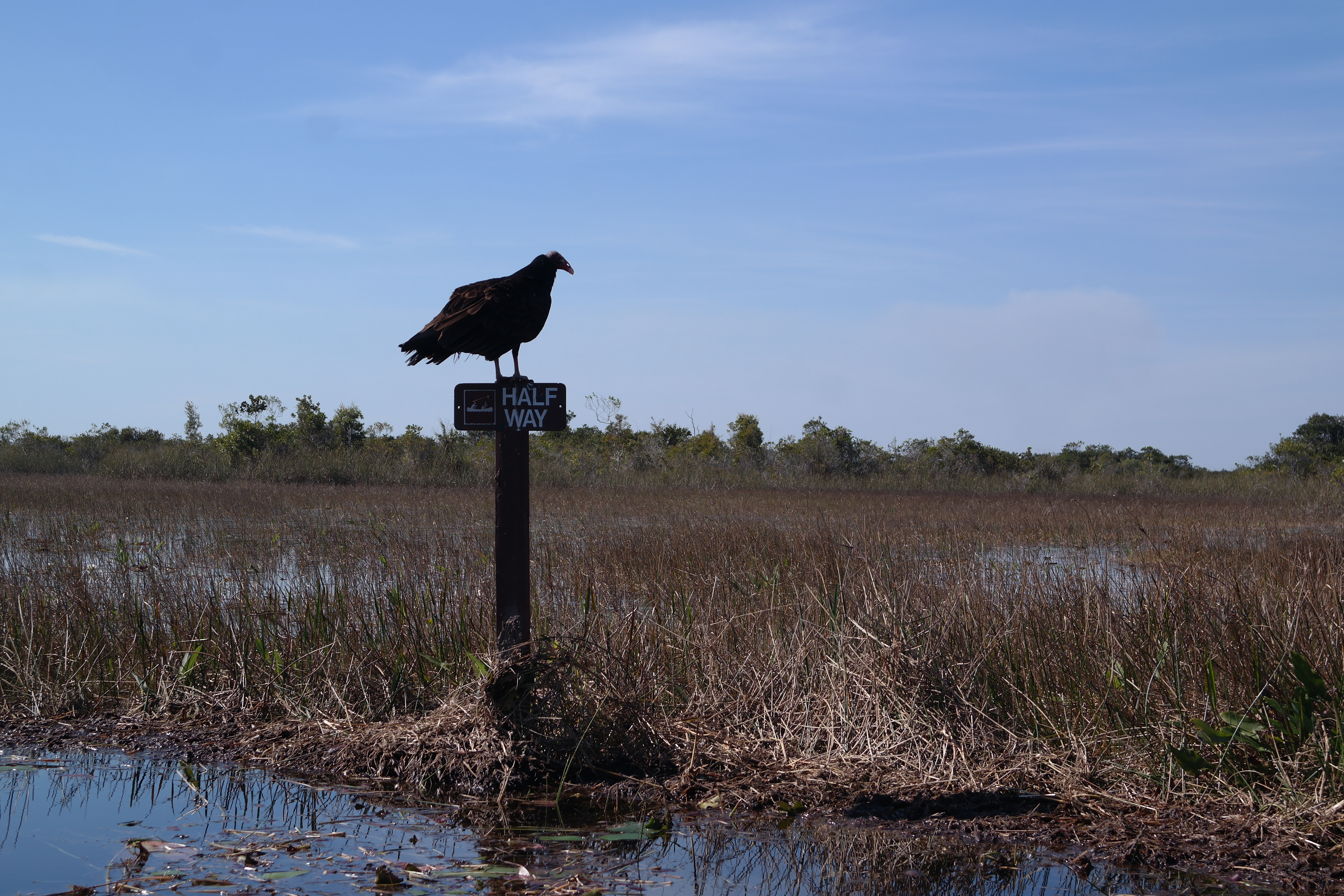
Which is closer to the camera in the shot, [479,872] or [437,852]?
[479,872]

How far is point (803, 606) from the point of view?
18.7ft

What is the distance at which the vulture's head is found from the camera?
4621 millimetres

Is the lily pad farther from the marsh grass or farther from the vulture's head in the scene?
the vulture's head

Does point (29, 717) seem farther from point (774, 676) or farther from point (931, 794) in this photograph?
point (931, 794)

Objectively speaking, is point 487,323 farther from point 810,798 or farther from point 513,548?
point 810,798

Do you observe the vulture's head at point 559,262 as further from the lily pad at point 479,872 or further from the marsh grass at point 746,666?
the lily pad at point 479,872

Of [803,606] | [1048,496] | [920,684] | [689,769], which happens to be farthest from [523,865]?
[1048,496]

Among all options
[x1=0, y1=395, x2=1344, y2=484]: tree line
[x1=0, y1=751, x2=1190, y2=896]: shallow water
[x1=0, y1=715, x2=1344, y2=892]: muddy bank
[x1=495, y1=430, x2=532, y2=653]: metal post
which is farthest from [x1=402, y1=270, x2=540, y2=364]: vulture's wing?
[x1=0, y1=395, x2=1344, y2=484]: tree line

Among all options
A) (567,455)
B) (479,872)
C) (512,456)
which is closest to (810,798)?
(479,872)

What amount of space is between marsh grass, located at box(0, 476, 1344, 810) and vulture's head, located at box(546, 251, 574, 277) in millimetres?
1745

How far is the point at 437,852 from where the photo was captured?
3.16 meters

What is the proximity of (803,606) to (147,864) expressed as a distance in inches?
143

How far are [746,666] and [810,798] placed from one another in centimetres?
99

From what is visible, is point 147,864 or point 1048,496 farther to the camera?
point 1048,496
